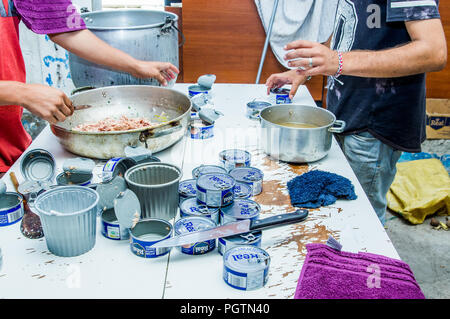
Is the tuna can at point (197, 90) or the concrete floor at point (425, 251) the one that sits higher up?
the tuna can at point (197, 90)

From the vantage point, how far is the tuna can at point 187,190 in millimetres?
1218

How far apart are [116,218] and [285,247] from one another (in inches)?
18.2

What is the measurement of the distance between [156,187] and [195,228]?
15 centimetres

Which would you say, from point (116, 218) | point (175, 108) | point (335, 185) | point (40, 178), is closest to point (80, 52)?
point (175, 108)

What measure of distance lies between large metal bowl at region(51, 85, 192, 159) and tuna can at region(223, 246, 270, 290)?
23.3 inches

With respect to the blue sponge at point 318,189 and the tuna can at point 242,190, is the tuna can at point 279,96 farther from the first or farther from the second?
the tuna can at point 242,190

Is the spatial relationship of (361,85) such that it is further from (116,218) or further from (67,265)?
(67,265)

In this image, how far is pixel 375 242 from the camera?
1104mm

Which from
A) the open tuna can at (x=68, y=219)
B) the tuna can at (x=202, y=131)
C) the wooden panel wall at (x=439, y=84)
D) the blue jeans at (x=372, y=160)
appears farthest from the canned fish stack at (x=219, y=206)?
the wooden panel wall at (x=439, y=84)

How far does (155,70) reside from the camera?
1.79 meters

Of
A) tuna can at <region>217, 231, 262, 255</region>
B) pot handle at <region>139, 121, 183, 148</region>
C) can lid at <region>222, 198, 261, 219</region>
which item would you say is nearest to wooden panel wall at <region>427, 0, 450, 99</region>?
pot handle at <region>139, 121, 183, 148</region>

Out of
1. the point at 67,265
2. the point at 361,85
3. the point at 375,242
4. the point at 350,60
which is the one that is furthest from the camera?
the point at 361,85

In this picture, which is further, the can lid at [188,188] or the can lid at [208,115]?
the can lid at [208,115]

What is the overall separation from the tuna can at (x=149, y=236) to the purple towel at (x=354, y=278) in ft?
1.15
